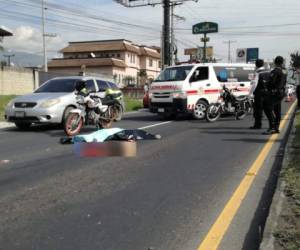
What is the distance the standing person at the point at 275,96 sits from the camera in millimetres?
13087

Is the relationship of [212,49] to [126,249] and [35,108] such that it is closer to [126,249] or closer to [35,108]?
[35,108]

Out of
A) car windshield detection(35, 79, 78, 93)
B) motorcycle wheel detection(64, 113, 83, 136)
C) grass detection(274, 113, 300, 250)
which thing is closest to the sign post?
car windshield detection(35, 79, 78, 93)

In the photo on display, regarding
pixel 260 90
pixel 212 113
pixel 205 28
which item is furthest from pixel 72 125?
pixel 205 28

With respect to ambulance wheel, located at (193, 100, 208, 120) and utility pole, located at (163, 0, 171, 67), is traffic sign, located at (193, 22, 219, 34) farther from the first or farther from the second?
ambulance wheel, located at (193, 100, 208, 120)

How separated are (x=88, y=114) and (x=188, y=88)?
5.12 metres

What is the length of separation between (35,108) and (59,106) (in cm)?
66

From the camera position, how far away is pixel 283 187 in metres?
6.41

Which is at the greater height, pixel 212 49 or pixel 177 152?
pixel 212 49

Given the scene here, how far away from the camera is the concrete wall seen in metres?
30.5

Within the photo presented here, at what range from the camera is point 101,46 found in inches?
3406

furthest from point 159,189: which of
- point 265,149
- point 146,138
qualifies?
point 146,138

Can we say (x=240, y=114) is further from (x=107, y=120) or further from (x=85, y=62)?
(x=85, y=62)

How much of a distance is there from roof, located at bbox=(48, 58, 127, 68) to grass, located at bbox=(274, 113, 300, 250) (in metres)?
68.3

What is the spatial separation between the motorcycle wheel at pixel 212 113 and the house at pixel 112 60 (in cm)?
5493
